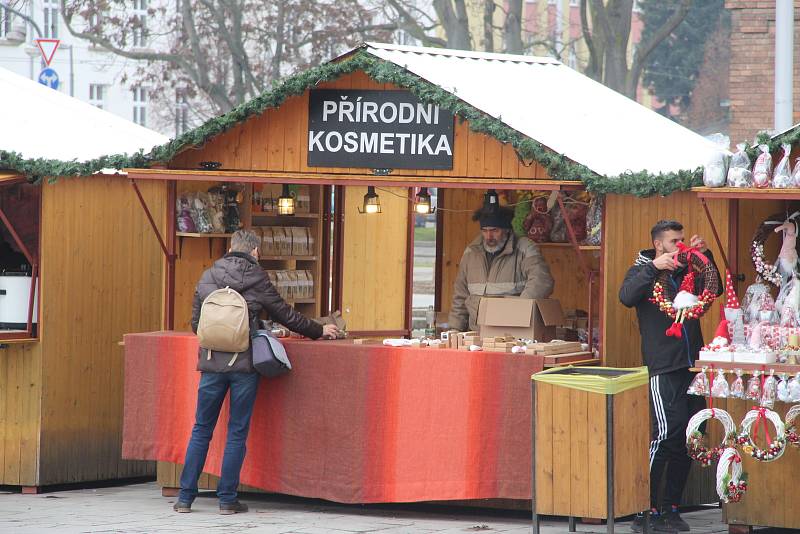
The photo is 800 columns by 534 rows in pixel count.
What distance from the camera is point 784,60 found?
13805 mm

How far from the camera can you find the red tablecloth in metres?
8.78

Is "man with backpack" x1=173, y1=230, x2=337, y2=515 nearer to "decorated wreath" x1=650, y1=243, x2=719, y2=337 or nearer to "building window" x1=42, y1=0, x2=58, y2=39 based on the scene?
"decorated wreath" x1=650, y1=243, x2=719, y2=337

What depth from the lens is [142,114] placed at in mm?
47062

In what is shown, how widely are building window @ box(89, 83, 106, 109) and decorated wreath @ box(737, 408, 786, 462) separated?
3928 cm

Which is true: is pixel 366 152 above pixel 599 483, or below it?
above

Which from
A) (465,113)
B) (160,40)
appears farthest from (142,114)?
(465,113)

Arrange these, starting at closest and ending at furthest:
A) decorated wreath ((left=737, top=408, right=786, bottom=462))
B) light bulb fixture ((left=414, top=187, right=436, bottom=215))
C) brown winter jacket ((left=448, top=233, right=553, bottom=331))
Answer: decorated wreath ((left=737, top=408, right=786, bottom=462)), brown winter jacket ((left=448, top=233, right=553, bottom=331)), light bulb fixture ((left=414, top=187, right=436, bottom=215))

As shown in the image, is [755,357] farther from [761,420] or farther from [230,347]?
[230,347]

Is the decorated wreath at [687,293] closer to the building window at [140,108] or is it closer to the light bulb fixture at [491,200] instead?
the light bulb fixture at [491,200]

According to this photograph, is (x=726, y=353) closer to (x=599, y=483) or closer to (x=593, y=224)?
(x=599, y=483)

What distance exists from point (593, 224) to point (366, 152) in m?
1.59

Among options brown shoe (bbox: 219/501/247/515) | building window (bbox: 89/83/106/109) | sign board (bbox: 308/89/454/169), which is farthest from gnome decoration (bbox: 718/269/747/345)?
building window (bbox: 89/83/106/109)

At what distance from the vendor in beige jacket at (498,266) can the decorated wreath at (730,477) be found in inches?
96.8

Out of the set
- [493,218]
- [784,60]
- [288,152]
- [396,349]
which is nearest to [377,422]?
[396,349]
